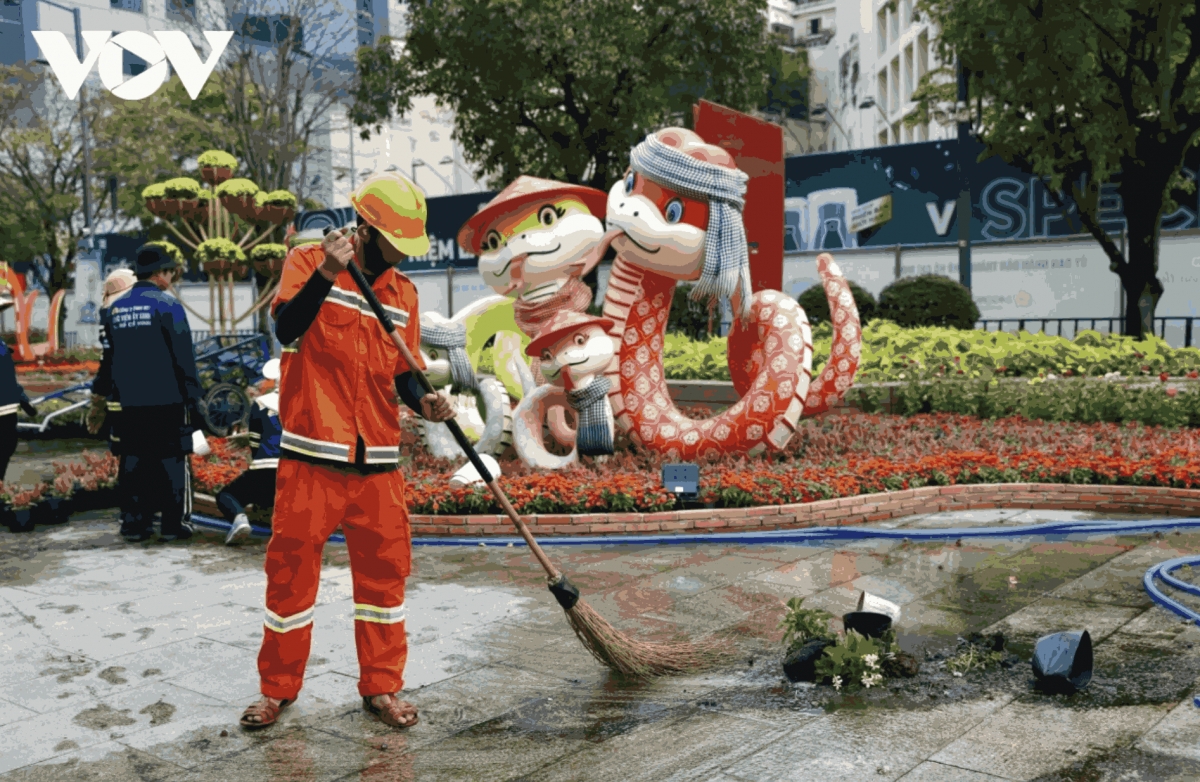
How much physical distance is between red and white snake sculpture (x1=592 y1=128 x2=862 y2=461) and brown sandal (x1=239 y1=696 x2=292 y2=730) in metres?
5.48

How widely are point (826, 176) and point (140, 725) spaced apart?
2260 cm

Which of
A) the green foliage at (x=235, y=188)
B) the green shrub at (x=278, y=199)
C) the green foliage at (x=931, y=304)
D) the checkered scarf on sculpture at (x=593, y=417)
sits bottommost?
the checkered scarf on sculpture at (x=593, y=417)

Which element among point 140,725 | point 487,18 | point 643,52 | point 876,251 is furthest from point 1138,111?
point 140,725

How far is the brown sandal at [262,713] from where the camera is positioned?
14.0ft

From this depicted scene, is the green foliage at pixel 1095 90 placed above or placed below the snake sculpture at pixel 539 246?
above

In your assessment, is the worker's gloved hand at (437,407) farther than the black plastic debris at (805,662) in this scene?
No

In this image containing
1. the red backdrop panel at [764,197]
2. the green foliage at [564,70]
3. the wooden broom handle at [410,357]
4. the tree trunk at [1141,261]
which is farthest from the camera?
the green foliage at [564,70]

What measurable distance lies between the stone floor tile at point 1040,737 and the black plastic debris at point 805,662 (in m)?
0.72

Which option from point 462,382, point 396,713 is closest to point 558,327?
point 462,382

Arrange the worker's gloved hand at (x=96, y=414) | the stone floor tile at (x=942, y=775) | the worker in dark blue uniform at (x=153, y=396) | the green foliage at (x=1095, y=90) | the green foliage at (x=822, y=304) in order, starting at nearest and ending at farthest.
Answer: the stone floor tile at (x=942, y=775) < the worker in dark blue uniform at (x=153, y=396) < the worker's gloved hand at (x=96, y=414) < the green foliage at (x=1095, y=90) < the green foliage at (x=822, y=304)

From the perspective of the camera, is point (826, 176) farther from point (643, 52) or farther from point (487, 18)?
point (487, 18)

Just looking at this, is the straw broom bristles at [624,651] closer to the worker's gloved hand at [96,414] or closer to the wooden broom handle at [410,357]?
the wooden broom handle at [410,357]

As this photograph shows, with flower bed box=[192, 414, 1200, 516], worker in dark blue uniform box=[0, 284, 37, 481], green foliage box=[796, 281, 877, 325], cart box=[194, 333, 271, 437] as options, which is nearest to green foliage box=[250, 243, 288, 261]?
cart box=[194, 333, 271, 437]

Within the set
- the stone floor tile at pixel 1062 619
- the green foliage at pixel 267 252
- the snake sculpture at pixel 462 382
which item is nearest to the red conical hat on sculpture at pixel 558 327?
the snake sculpture at pixel 462 382
